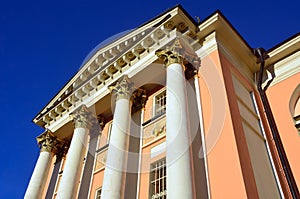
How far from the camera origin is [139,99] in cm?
1202

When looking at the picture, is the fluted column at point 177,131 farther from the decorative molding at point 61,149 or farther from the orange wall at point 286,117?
the decorative molding at point 61,149

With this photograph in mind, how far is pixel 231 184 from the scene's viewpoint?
6637 mm

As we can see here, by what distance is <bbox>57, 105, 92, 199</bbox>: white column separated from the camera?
1053 cm

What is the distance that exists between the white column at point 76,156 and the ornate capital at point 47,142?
2266 mm

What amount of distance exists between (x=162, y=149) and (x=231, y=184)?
124 inches

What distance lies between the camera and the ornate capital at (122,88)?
11406 mm

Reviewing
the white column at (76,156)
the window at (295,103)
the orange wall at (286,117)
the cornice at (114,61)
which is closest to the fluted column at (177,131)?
the cornice at (114,61)

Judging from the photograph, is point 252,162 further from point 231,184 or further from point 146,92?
point 146,92

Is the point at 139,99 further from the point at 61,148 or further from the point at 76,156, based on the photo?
the point at 61,148

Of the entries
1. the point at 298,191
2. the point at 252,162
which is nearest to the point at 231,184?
the point at 252,162

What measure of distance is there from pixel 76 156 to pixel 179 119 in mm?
5531

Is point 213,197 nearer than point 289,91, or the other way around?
point 213,197

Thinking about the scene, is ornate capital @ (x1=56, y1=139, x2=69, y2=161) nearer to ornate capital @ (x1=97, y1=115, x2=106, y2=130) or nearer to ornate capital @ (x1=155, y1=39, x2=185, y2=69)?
ornate capital @ (x1=97, y1=115, x2=106, y2=130)


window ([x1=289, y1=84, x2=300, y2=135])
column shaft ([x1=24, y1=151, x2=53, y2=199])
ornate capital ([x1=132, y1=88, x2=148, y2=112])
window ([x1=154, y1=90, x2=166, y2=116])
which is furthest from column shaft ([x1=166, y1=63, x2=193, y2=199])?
column shaft ([x1=24, y1=151, x2=53, y2=199])
